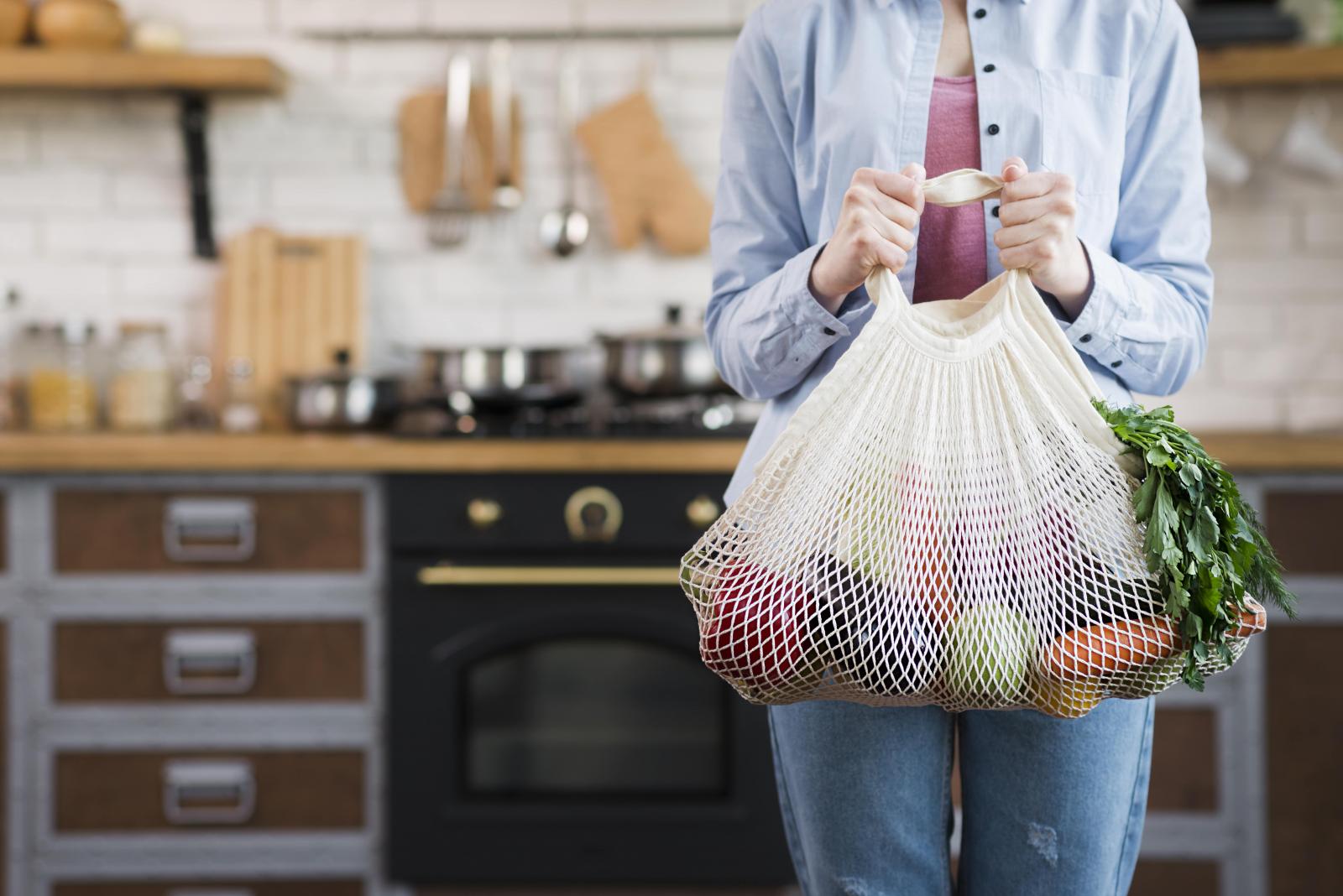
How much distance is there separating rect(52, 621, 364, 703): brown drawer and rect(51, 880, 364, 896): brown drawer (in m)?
0.31

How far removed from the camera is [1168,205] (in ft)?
3.18

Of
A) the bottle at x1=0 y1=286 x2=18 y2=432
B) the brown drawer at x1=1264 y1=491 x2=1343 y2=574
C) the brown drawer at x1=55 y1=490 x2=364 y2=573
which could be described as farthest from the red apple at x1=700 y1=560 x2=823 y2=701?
the bottle at x1=0 y1=286 x2=18 y2=432

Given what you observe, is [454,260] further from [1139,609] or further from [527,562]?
[1139,609]

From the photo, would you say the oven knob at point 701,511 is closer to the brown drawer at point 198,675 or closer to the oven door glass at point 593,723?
the oven door glass at point 593,723

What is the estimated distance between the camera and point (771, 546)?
82cm

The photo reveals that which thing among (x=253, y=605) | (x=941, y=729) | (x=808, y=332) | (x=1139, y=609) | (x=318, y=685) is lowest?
(x=318, y=685)

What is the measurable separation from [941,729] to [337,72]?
2.14 metres

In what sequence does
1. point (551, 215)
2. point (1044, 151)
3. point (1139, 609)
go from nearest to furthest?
point (1139, 609) < point (1044, 151) < point (551, 215)

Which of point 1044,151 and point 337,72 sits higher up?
point 337,72

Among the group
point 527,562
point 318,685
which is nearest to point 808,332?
point 527,562

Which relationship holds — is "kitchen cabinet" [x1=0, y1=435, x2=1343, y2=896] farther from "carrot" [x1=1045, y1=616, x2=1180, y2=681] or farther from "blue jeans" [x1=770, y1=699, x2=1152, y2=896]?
"carrot" [x1=1045, y1=616, x2=1180, y2=681]

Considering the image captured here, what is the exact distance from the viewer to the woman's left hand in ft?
2.68

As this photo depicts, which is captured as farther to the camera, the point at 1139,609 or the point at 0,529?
the point at 0,529

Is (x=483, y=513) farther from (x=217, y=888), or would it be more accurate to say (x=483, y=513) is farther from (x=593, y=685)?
(x=217, y=888)
